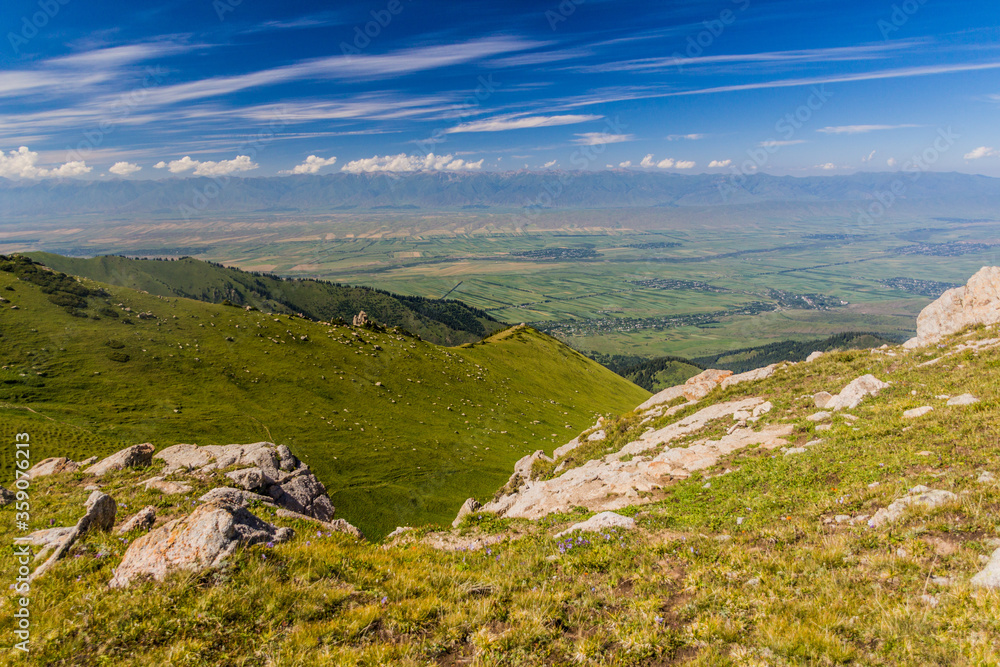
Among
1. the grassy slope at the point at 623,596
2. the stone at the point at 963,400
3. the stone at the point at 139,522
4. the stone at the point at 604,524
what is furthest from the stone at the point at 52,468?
the stone at the point at 963,400

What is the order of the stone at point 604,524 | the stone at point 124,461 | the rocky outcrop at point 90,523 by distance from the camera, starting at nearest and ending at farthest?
the rocky outcrop at point 90,523
the stone at point 604,524
the stone at point 124,461

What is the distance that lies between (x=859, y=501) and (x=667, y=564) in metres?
6.61

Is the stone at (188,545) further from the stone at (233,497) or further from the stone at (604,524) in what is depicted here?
the stone at (604,524)

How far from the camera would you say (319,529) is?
14898mm

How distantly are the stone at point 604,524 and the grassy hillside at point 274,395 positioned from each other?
1379 inches

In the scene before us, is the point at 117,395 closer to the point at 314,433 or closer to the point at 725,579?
the point at 314,433

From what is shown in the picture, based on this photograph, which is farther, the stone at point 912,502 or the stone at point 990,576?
the stone at point 912,502

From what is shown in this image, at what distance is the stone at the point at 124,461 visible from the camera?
81.6 feet

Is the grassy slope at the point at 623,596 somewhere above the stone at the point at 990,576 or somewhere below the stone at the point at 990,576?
below

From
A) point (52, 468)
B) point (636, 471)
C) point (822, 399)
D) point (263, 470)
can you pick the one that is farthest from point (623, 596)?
point (52, 468)

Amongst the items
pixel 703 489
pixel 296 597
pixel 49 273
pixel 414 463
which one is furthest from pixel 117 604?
pixel 49 273

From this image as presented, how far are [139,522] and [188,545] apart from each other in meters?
5.09

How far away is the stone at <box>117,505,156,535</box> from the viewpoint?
13269 mm

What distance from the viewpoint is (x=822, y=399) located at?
2541 cm
